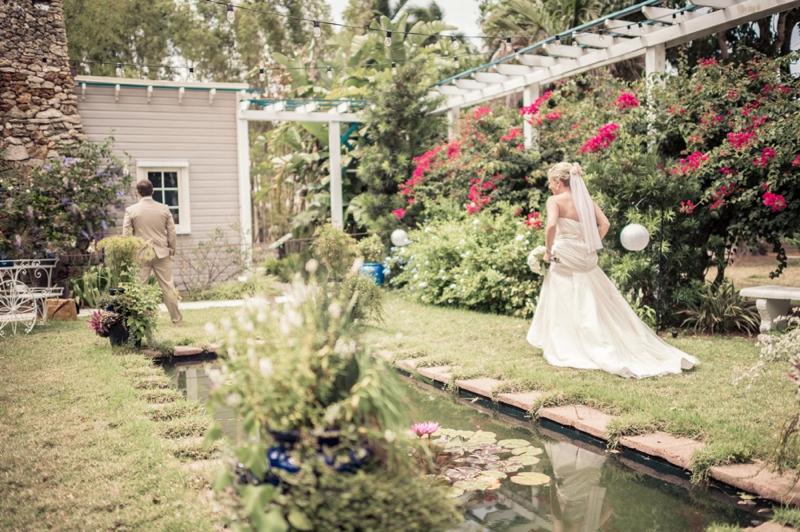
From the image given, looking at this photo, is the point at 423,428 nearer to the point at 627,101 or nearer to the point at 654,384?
the point at 654,384

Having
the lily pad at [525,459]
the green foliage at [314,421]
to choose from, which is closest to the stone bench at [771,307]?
the lily pad at [525,459]

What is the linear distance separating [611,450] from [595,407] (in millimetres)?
627

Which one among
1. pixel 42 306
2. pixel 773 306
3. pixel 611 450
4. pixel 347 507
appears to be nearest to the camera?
pixel 347 507

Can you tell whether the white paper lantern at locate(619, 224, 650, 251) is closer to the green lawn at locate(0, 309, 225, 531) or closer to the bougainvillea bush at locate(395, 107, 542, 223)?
the bougainvillea bush at locate(395, 107, 542, 223)

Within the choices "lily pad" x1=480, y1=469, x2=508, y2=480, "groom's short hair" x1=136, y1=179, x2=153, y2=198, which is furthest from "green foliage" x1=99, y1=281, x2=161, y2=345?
"lily pad" x1=480, y1=469, x2=508, y2=480

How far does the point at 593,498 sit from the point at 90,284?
9465mm

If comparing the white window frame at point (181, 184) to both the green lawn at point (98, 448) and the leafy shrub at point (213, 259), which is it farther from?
the green lawn at point (98, 448)

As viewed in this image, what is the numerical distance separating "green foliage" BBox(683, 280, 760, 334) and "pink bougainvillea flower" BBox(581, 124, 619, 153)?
2.12 m

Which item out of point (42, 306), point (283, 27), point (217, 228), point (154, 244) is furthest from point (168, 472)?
point (283, 27)

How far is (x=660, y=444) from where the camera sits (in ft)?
13.1

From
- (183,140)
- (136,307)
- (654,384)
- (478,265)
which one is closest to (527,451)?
(654,384)

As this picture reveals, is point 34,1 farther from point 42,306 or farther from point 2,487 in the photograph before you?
point 2,487

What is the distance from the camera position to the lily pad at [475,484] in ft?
12.1

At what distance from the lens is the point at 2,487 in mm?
3570
